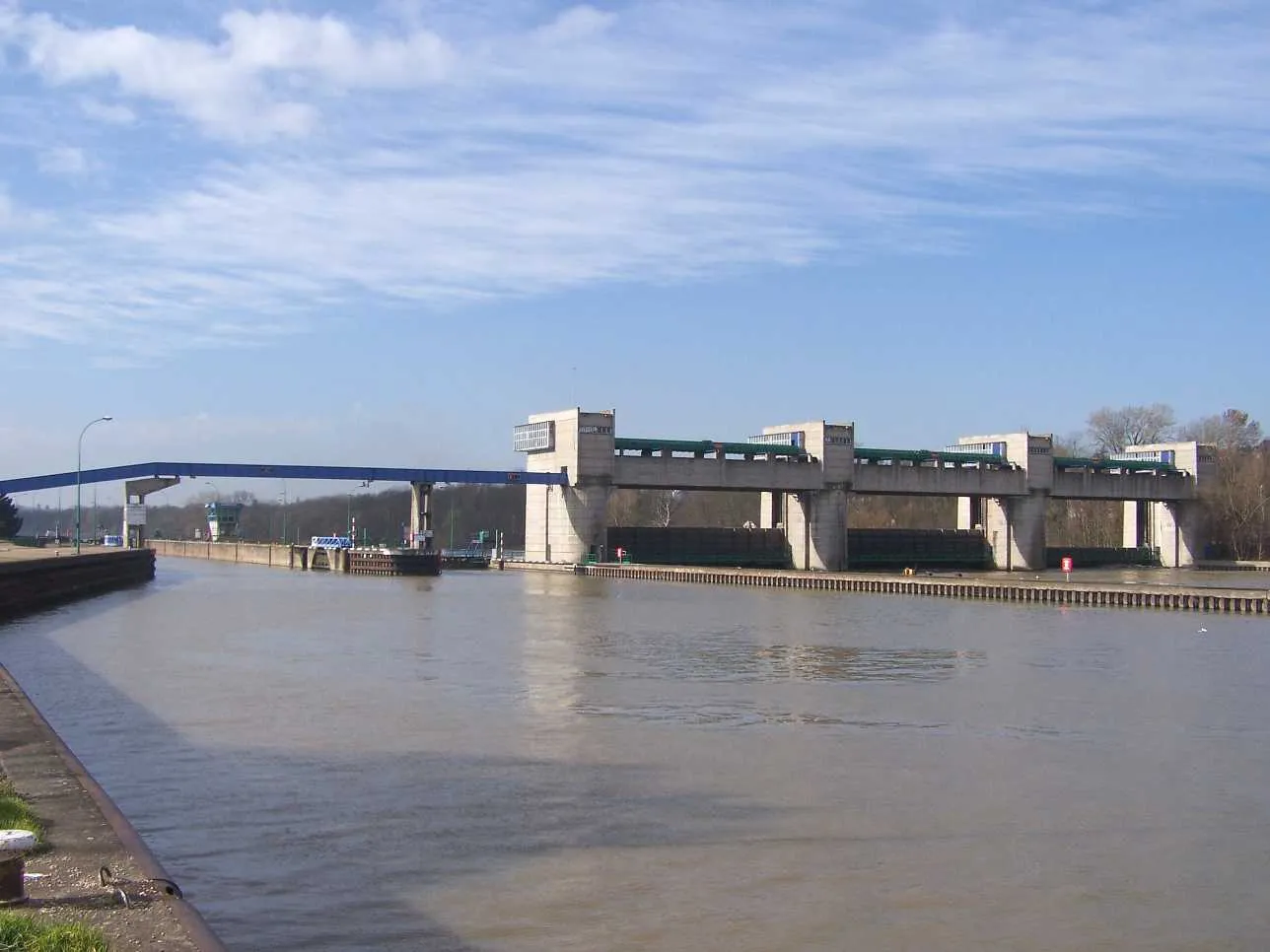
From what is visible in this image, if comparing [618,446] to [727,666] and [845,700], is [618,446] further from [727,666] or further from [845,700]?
[845,700]

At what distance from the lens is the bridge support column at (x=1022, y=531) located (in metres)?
102

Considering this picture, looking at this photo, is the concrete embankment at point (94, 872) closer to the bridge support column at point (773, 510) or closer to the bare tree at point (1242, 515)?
the bridge support column at point (773, 510)

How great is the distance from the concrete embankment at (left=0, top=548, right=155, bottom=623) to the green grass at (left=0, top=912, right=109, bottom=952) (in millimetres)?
44131

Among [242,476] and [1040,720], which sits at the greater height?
[242,476]

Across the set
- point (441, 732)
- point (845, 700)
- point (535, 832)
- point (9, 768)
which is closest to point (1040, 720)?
point (845, 700)

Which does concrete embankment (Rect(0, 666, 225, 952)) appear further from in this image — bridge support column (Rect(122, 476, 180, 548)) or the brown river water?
bridge support column (Rect(122, 476, 180, 548))

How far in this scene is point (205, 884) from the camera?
42.7ft

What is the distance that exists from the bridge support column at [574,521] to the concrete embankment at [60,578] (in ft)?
87.9

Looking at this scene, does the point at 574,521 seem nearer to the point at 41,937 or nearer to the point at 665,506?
the point at 665,506

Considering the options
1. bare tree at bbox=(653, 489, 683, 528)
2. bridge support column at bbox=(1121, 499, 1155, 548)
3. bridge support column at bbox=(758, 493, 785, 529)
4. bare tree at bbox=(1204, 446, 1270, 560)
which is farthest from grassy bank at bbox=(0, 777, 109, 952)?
bare tree at bbox=(653, 489, 683, 528)

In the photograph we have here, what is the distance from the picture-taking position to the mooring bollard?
899 centimetres

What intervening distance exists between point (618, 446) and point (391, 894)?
7838 centimetres

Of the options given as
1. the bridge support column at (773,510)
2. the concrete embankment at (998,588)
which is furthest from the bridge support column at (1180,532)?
the concrete embankment at (998,588)

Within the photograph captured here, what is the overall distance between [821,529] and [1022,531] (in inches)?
722
